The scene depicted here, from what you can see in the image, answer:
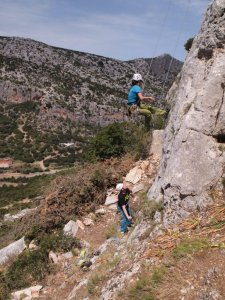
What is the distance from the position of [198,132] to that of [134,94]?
3.41 meters

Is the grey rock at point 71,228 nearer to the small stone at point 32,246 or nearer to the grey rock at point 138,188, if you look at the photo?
the small stone at point 32,246

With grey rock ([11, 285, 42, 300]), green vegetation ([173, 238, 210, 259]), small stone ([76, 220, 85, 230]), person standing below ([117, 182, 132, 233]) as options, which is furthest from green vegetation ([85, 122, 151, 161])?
green vegetation ([173, 238, 210, 259])

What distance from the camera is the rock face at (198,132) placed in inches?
317

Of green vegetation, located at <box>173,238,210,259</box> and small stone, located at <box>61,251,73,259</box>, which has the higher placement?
green vegetation, located at <box>173,238,210,259</box>

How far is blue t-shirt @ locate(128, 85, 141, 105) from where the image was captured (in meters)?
11.4

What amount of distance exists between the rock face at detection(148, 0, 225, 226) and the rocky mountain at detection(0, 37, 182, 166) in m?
61.6

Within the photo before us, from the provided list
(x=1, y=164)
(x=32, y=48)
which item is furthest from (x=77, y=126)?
(x=32, y=48)

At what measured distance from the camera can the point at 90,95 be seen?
319 feet

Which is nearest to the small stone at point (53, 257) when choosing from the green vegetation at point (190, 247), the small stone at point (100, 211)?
the small stone at point (100, 211)

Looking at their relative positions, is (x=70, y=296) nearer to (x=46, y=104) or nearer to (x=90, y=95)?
(x=46, y=104)

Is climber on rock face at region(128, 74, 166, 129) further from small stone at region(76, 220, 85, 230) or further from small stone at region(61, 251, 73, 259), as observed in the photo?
small stone at region(61, 251, 73, 259)

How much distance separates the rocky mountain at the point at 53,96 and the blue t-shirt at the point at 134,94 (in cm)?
5906

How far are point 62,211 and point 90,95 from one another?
8490 centimetres

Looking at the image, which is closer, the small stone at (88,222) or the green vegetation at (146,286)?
the green vegetation at (146,286)
